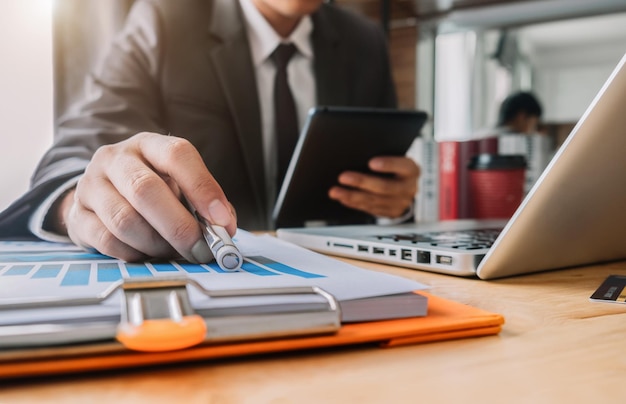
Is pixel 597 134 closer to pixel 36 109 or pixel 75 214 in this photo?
pixel 75 214

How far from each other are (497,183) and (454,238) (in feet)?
1.38

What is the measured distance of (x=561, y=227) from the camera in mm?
426

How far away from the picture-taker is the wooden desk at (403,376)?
0.21m

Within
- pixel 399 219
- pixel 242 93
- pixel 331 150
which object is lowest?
pixel 399 219

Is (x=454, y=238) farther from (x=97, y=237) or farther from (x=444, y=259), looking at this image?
(x=97, y=237)

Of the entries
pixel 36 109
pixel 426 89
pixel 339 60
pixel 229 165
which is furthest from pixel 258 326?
pixel 426 89

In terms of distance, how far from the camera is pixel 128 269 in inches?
14.2

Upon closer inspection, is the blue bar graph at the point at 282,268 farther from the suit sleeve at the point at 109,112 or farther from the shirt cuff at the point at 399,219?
the shirt cuff at the point at 399,219

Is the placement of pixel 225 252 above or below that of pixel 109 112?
below

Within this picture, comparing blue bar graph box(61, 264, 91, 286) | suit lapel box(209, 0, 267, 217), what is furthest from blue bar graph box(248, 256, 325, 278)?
suit lapel box(209, 0, 267, 217)

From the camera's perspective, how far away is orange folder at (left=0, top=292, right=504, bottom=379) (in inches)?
8.3

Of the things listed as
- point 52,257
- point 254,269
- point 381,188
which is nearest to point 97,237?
point 52,257

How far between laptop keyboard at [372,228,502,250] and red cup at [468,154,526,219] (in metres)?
0.29

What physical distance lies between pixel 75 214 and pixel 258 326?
0.90ft
